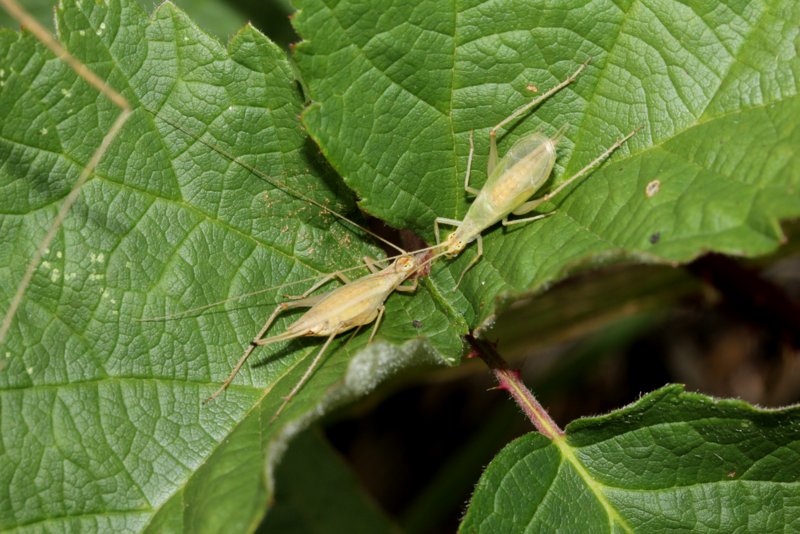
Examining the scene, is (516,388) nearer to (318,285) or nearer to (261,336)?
(318,285)

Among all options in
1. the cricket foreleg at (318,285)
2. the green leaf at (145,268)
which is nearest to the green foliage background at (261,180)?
the green leaf at (145,268)

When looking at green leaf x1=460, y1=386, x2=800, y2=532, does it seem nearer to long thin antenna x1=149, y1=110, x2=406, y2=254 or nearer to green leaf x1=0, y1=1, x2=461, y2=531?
green leaf x1=0, y1=1, x2=461, y2=531

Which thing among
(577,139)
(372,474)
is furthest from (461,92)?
(372,474)

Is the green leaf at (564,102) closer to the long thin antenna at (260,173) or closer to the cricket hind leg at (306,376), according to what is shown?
the long thin antenna at (260,173)

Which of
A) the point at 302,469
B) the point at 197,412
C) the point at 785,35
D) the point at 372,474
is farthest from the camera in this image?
the point at 372,474

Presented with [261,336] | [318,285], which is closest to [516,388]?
[318,285]

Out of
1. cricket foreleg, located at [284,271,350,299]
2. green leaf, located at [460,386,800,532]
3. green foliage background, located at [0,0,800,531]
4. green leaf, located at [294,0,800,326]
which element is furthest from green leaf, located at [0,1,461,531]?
green leaf, located at [460,386,800,532]

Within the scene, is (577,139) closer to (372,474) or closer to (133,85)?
(133,85)
